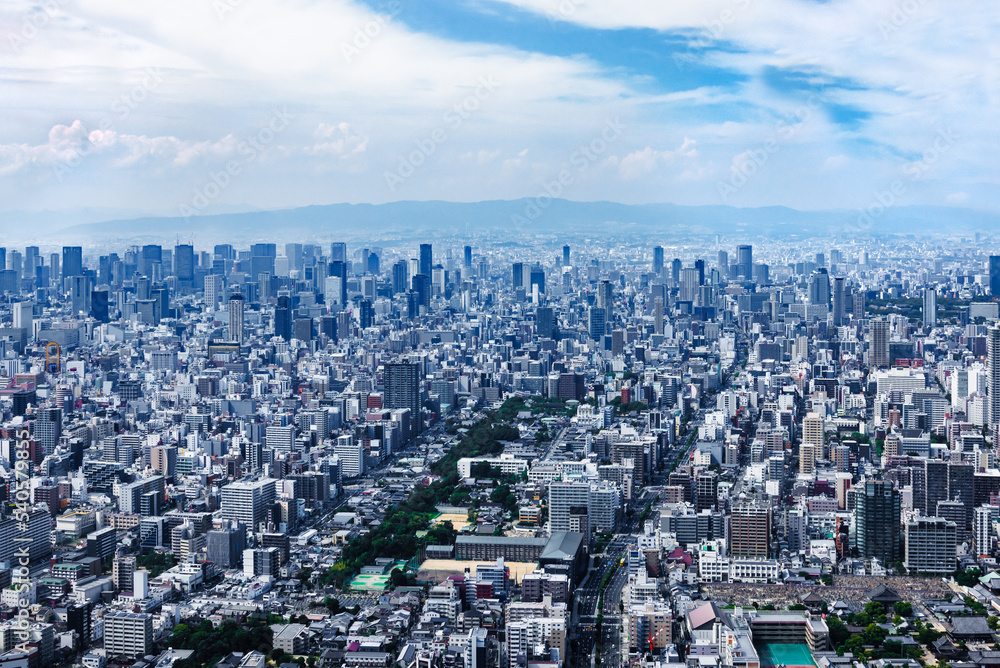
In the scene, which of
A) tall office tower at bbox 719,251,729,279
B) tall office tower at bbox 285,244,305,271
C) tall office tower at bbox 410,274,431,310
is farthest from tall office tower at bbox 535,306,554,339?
tall office tower at bbox 285,244,305,271

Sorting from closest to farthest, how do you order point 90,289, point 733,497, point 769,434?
point 733,497 < point 769,434 < point 90,289

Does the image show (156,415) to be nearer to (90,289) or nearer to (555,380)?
(555,380)

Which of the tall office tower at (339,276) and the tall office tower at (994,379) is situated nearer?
the tall office tower at (994,379)

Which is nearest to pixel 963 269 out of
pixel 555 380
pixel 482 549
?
pixel 555 380

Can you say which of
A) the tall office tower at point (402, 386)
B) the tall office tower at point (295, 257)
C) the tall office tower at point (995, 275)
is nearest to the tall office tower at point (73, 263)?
the tall office tower at point (295, 257)

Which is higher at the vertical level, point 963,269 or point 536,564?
point 963,269

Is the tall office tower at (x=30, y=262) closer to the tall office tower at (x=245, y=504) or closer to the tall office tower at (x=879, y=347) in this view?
the tall office tower at (x=245, y=504)

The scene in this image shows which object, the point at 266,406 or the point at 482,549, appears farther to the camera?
the point at 266,406

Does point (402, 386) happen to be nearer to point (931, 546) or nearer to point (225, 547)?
point (225, 547)
